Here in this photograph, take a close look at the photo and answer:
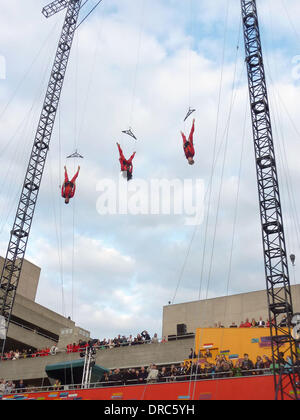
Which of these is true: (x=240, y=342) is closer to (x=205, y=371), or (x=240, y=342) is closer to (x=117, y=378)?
(x=205, y=371)

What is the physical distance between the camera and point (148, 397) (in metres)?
22.9

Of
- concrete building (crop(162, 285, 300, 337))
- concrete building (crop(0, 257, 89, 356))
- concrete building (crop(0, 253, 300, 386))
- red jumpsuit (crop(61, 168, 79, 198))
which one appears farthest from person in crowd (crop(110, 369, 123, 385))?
concrete building (crop(0, 257, 89, 356))

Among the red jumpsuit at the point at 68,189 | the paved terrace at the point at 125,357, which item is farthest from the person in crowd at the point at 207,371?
the red jumpsuit at the point at 68,189

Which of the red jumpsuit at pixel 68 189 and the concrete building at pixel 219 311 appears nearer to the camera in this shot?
the red jumpsuit at pixel 68 189

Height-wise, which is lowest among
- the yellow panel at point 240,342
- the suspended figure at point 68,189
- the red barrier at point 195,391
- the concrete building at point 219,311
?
the red barrier at point 195,391

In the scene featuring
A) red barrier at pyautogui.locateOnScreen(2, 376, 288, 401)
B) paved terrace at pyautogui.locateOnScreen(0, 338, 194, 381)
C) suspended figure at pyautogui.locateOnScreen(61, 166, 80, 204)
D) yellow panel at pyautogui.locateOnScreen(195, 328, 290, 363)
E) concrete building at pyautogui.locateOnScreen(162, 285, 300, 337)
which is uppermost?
suspended figure at pyautogui.locateOnScreen(61, 166, 80, 204)

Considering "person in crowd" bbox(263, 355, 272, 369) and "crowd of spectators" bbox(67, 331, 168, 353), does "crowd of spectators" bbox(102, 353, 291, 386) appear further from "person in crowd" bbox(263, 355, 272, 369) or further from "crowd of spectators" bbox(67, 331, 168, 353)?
"crowd of spectators" bbox(67, 331, 168, 353)

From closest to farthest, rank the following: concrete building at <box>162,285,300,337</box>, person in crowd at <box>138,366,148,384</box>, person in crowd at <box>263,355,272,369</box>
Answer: person in crowd at <box>263,355,272,369</box>, person in crowd at <box>138,366,148,384</box>, concrete building at <box>162,285,300,337</box>

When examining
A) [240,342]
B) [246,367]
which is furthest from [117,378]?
[246,367]

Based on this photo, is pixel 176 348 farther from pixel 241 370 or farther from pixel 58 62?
pixel 58 62

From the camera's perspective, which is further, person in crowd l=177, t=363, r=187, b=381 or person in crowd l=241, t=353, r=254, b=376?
person in crowd l=177, t=363, r=187, b=381

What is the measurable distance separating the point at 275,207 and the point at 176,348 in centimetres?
1075

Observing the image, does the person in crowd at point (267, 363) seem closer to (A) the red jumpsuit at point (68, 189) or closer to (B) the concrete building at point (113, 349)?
(B) the concrete building at point (113, 349)

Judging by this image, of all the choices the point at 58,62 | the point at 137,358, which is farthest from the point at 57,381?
the point at 58,62
